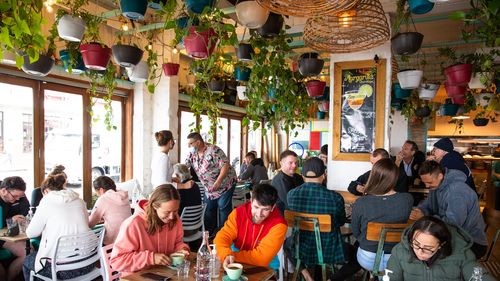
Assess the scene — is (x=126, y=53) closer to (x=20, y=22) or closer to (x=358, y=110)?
(x=20, y=22)

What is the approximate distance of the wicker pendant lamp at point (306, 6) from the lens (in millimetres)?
1885

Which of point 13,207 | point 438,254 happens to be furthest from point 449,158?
point 13,207

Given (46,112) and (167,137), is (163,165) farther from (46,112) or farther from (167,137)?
(46,112)

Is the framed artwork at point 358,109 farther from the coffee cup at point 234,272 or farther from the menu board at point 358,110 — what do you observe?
the coffee cup at point 234,272

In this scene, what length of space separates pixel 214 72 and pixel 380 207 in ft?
7.43

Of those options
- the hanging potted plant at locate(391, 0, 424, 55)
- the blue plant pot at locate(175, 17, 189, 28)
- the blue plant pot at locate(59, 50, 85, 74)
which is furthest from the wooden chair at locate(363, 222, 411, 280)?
the blue plant pot at locate(59, 50, 85, 74)

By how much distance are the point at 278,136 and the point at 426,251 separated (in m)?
10.8

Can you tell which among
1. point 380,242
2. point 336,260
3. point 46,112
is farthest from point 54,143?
point 380,242

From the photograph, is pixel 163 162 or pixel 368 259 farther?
pixel 163 162

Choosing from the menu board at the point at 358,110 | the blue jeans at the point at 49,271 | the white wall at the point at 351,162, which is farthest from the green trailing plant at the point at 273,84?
the blue jeans at the point at 49,271

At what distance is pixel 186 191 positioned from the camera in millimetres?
4199

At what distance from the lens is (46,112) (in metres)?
4.77

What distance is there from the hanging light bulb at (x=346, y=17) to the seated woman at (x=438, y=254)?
144cm

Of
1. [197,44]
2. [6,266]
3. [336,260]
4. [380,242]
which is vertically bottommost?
[6,266]
